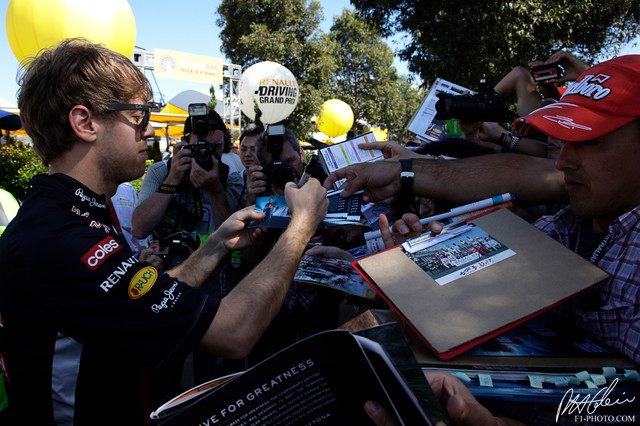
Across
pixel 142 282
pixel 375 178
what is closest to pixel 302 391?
pixel 142 282

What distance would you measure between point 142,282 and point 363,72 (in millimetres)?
30368

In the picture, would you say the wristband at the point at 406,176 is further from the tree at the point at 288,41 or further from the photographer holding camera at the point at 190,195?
the tree at the point at 288,41

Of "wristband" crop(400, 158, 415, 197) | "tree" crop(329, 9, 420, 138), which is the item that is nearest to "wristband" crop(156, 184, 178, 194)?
"wristband" crop(400, 158, 415, 197)

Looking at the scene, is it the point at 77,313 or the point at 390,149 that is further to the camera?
the point at 390,149

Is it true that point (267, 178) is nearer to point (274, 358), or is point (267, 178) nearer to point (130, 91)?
point (130, 91)

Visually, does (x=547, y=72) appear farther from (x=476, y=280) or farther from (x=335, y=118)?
(x=335, y=118)

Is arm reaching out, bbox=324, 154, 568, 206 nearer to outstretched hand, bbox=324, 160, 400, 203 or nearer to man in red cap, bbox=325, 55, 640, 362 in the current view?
outstretched hand, bbox=324, 160, 400, 203

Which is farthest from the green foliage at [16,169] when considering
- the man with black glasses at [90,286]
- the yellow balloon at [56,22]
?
the man with black glasses at [90,286]

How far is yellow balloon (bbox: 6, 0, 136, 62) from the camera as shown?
4.11 metres

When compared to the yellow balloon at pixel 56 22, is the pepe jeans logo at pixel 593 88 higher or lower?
lower

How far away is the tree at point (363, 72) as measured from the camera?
28734mm

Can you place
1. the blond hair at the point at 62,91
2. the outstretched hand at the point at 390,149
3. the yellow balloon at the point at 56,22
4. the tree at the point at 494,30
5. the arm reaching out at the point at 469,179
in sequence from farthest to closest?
1. the tree at the point at 494,30
2. the yellow balloon at the point at 56,22
3. the outstretched hand at the point at 390,149
4. the arm reaching out at the point at 469,179
5. the blond hair at the point at 62,91

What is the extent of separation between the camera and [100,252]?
128cm

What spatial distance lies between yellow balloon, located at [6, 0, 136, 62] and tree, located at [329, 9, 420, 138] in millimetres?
25740
